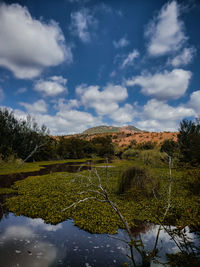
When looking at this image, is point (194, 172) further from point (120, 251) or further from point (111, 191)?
point (111, 191)

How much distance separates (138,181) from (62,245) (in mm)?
6282

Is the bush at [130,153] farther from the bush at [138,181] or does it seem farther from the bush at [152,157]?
the bush at [138,181]

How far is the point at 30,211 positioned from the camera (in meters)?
9.21

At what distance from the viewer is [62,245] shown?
249 inches

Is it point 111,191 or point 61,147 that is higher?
point 61,147

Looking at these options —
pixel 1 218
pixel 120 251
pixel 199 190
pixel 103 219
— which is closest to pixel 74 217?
pixel 103 219

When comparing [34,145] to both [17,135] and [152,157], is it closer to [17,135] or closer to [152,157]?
[17,135]

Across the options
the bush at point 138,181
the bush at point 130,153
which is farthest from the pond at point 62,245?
the bush at point 130,153

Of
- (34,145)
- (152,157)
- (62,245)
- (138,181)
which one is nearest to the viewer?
(62,245)

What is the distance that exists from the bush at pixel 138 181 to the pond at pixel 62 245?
3197 mm

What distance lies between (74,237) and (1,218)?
14.9 ft

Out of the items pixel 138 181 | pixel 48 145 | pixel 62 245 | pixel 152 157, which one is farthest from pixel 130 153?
pixel 62 245

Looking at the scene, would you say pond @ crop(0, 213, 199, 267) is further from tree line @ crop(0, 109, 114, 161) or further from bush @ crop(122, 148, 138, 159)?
bush @ crop(122, 148, 138, 159)

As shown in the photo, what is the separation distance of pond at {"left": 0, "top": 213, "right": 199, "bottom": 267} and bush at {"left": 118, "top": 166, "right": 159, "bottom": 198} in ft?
10.5
